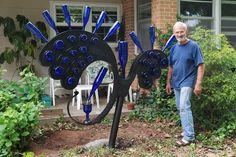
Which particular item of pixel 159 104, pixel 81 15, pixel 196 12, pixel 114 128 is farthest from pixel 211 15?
pixel 114 128

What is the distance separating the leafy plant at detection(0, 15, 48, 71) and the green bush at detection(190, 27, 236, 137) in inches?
143

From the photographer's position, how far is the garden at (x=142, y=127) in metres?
4.50

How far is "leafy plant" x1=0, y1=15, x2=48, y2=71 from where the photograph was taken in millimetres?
7406

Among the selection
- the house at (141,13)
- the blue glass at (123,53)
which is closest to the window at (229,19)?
the house at (141,13)

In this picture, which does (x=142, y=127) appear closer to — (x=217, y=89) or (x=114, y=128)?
(x=114, y=128)

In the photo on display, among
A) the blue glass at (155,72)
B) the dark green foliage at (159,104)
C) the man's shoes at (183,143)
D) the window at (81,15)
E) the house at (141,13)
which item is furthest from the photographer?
the window at (81,15)

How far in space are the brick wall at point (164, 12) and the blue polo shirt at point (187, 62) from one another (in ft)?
7.30

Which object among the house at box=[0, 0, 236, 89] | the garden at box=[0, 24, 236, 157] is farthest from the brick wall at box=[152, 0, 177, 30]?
the garden at box=[0, 24, 236, 157]

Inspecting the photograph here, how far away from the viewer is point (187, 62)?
475 centimetres

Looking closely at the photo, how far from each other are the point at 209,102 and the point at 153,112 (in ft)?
4.72

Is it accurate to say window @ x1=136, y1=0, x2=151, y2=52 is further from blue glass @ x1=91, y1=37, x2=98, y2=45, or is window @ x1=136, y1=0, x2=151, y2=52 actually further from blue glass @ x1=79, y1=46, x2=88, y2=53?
blue glass @ x1=79, y1=46, x2=88, y2=53

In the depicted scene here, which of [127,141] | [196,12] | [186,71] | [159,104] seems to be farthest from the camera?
[196,12]

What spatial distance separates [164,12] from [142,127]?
249 cm

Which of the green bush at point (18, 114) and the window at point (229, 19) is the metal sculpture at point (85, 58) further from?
the window at point (229, 19)
